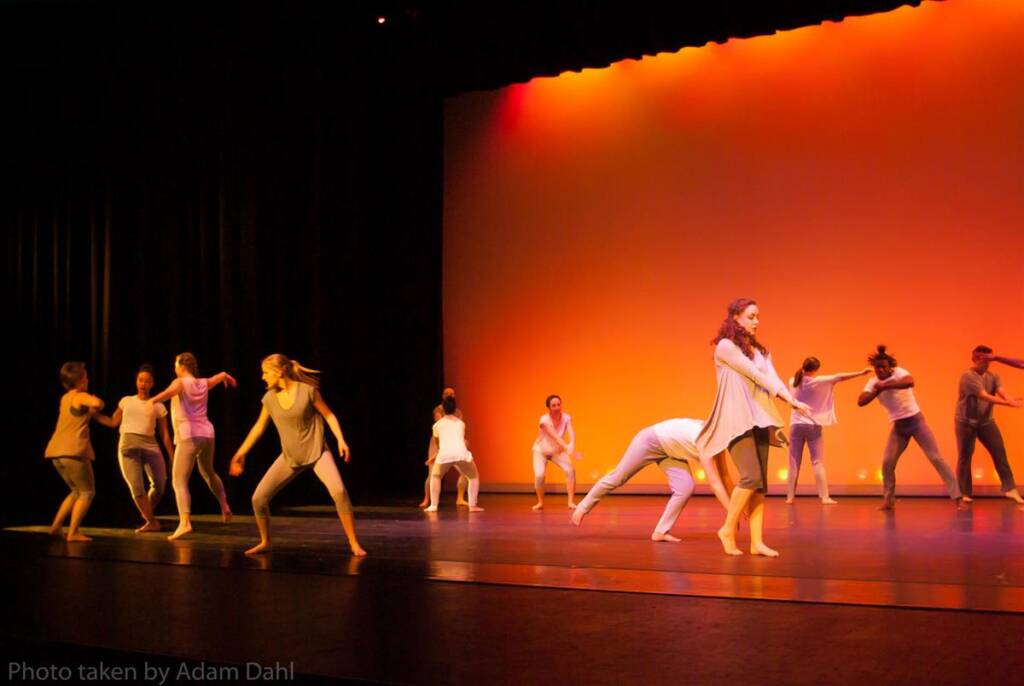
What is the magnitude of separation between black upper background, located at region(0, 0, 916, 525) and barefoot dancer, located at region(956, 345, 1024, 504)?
161 inches

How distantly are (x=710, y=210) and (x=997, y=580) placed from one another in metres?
8.95

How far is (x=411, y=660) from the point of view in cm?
423

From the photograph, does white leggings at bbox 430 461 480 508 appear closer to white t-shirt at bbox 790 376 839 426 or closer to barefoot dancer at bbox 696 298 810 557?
white t-shirt at bbox 790 376 839 426

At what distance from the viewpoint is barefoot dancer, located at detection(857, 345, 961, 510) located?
11008 millimetres

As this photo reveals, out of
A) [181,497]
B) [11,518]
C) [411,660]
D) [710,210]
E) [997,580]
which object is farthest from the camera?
[710,210]

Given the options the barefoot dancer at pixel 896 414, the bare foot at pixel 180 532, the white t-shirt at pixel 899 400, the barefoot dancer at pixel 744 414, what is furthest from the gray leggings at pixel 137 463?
the white t-shirt at pixel 899 400

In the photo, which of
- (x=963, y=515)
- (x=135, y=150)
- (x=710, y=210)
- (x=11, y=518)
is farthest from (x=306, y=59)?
(x=963, y=515)

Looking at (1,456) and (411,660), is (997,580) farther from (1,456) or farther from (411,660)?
(1,456)

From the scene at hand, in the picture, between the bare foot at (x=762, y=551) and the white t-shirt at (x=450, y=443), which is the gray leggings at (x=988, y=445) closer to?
the bare foot at (x=762, y=551)

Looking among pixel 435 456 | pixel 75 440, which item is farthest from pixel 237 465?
pixel 435 456

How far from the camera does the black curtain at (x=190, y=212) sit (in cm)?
1262

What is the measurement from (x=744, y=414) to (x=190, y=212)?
886 cm

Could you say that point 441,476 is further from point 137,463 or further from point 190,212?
point 190,212

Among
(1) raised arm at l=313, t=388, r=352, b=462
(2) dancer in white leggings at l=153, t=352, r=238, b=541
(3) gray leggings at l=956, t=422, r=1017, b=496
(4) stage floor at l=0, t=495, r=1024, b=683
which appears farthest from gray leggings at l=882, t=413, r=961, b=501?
(2) dancer in white leggings at l=153, t=352, r=238, b=541
